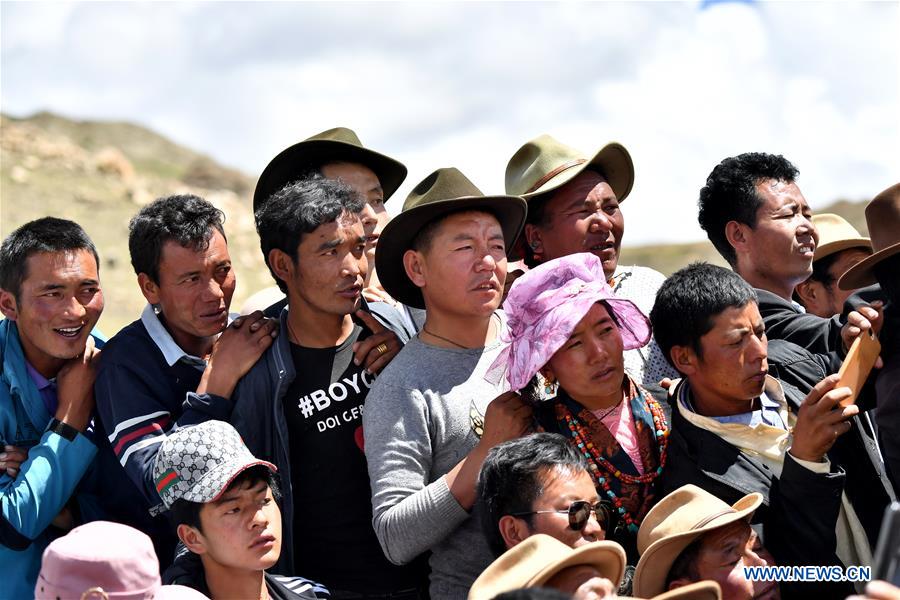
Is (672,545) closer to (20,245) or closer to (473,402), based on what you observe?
(473,402)

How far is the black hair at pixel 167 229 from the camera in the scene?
4.95 metres

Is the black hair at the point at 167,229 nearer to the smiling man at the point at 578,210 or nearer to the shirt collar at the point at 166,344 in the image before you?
the shirt collar at the point at 166,344

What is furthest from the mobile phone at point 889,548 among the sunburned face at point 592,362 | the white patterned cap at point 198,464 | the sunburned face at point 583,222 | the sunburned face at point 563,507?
the sunburned face at point 583,222

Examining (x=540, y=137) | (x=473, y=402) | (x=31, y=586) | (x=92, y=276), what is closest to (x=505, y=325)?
(x=473, y=402)

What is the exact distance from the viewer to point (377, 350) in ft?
15.4

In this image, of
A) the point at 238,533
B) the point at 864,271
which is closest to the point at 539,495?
the point at 238,533

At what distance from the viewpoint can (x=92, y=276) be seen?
16.6ft

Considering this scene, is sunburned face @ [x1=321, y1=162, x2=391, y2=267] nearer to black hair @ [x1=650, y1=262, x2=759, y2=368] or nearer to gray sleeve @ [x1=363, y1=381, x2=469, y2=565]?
gray sleeve @ [x1=363, y1=381, x2=469, y2=565]

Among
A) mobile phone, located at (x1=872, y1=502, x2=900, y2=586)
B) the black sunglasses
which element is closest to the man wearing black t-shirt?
the black sunglasses

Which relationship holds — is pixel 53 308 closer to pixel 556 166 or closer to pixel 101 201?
pixel 556 166

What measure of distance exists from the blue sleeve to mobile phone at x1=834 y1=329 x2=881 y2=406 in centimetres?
319

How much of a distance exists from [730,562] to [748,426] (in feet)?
1.96

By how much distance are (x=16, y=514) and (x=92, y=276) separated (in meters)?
1.18

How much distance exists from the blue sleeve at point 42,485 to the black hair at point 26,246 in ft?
2.59
